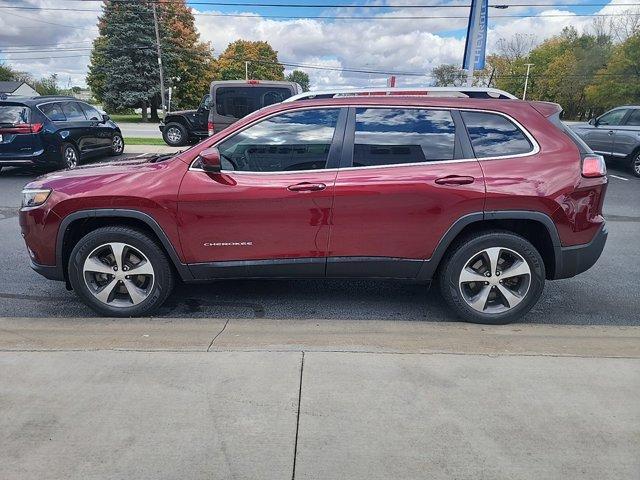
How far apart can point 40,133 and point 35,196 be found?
7.52 meters

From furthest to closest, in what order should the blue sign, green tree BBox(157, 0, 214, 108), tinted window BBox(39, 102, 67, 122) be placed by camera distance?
green tree BBox(157, 0, 214, 108)
the blue sign
tinted window BBox(39, 102, 67, 122)

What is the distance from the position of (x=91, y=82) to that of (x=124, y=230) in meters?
46.1

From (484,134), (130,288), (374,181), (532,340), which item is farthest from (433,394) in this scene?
(130,288)

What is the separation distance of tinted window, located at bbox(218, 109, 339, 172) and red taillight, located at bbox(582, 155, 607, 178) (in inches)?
72.4

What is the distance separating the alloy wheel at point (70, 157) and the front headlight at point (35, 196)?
25.1ft

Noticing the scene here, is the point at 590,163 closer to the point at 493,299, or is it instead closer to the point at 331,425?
the point at 493,299

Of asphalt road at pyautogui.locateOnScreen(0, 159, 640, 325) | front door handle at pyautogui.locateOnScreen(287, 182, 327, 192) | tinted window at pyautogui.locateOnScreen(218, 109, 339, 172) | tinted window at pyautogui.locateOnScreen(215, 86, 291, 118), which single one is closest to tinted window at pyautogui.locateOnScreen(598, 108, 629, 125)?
tinted window at pyautogui.locateOnScreen(215, 86, 291, 118)

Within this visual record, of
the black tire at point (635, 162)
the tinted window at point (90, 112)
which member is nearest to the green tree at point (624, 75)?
the black tire at point (635, 162)

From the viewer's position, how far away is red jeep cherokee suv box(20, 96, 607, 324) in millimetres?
3514

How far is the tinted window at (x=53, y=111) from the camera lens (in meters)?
10.4

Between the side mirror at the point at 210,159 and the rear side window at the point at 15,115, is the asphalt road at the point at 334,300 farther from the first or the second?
the rear side window at the point at 15,115

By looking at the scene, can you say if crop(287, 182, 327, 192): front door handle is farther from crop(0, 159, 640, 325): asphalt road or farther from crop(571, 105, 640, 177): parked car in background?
crop(571, 105, 640, 177): parked car in background

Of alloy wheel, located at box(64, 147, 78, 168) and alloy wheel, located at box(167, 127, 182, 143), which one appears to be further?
alloy wheel, located at box(167, 127, 182, 143)

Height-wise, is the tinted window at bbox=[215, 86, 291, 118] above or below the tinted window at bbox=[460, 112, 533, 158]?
above
